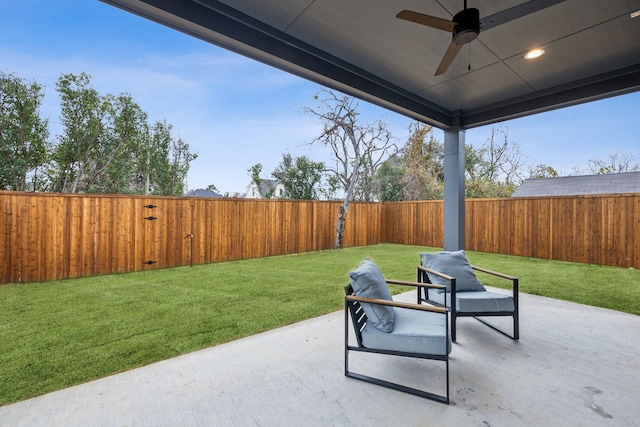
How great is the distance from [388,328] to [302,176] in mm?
14398

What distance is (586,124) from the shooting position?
50.4 ft

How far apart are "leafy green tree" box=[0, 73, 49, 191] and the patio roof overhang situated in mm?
8230

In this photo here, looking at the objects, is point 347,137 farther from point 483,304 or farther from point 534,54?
point 483,304

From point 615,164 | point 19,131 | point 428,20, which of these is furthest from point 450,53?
point 615,164

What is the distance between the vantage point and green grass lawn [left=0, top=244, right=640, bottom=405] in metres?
2.34

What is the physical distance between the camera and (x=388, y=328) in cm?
202

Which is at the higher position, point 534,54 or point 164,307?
point 534,54

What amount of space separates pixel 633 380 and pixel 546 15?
298 centimetres

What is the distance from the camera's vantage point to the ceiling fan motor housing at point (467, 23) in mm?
2215

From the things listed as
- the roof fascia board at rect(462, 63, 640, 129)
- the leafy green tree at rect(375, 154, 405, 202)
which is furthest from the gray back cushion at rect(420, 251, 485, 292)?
the leafy green tree at rect(375, 154, 405, 202)

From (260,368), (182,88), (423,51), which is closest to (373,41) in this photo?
(423,51)

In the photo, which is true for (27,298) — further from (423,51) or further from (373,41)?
(423,51)

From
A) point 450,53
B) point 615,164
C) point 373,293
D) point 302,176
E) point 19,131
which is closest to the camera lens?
point 373,293

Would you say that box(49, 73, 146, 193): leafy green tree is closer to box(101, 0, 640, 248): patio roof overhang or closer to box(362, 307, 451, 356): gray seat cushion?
box(101, 0, 640, 248): patio roof overhang
